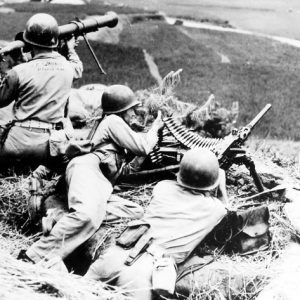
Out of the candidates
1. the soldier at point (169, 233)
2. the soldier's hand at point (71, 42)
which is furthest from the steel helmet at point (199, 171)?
the soldier's hand at point (71, 42)

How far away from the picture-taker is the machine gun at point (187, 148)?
6.10 metres

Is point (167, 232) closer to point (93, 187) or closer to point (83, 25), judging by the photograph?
point (93, 187)

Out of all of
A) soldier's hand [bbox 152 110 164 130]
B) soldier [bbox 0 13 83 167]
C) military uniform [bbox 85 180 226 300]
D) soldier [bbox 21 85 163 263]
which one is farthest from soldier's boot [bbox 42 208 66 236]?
soldier's hand [bbox 152 110 164 130]

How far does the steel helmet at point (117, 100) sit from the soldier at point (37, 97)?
79 centimetres

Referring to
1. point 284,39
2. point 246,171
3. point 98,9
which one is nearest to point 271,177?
point 246,171

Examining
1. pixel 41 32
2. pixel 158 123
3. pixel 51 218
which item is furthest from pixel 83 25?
pixel 51 218

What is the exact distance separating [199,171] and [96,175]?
1050mm

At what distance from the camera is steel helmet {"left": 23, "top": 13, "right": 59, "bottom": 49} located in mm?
6414

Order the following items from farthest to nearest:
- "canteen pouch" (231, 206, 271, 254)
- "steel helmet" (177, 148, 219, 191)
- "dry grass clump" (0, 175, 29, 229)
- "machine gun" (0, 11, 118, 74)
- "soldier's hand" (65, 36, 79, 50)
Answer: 1. "soldier's hand" (65, 36, 79, 50)
2. "machine gun" (0, 11, 118, 74)
3. "dry grass clump" (0, 175, 29, 229)
4. "canteen pouch" (231, 206, 271, 254)
5. "steel helmet" (177, 148, 219, 191)

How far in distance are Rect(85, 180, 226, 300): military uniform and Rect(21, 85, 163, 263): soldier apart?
1.74 feet

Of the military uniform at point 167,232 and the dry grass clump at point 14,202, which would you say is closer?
the military uniform at point 167,232

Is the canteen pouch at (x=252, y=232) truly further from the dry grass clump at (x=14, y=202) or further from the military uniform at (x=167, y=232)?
the dry grass clump at (x=14, y=202)

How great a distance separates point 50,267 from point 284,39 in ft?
36.4

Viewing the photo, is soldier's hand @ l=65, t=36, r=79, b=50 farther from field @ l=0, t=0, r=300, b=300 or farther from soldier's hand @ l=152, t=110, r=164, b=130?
field @ l=0, t=0, r=300, b=300
